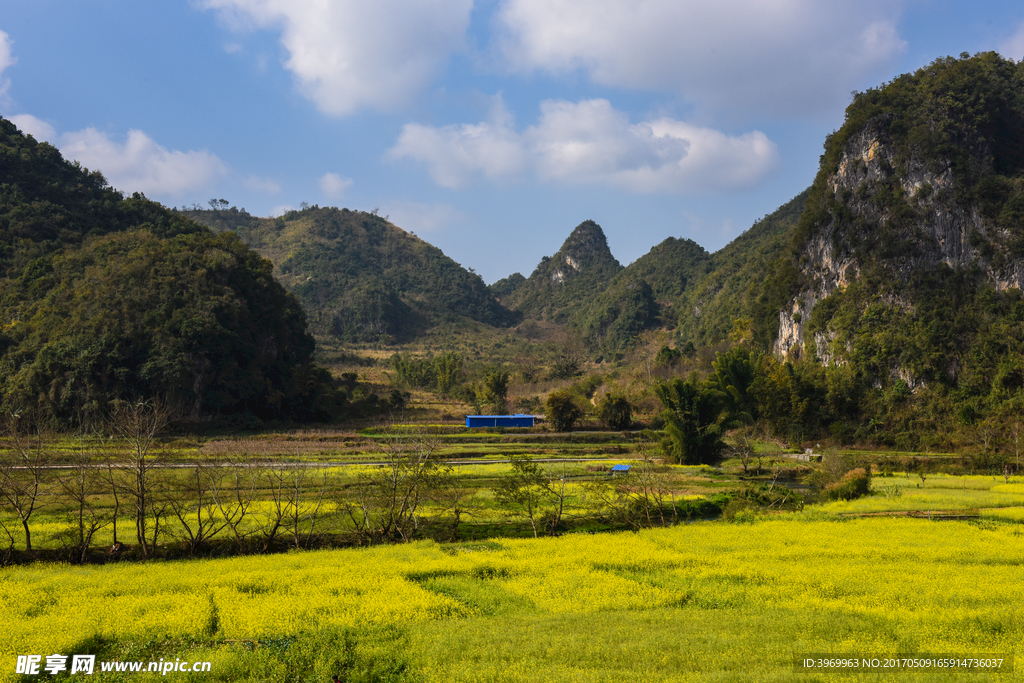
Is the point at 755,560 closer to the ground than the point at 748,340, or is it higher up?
closer to the ground

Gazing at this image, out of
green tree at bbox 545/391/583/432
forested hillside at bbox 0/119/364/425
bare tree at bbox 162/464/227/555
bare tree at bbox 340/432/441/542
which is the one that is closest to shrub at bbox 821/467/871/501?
bare tree at bbox 340/432/441/542

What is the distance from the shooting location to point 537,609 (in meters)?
14.0

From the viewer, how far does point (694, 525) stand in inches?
982

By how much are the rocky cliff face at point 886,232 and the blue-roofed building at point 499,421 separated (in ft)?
102

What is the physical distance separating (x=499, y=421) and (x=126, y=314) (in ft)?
117

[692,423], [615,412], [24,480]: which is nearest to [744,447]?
[692,423]

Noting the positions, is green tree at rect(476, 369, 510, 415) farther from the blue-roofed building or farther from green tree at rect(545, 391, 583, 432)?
green tree at rect(545, 391, 583, 432)

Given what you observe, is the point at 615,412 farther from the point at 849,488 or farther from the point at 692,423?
the point at 849,488

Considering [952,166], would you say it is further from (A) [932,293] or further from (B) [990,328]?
(B) [990,328]

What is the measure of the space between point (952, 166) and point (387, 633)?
67.6 m

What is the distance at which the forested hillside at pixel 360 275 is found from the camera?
13550cm

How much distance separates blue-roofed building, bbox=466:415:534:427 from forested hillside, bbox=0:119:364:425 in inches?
643

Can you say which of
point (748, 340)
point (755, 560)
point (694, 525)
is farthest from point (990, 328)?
point (755, 560)

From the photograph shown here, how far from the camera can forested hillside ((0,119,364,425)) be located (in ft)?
164
